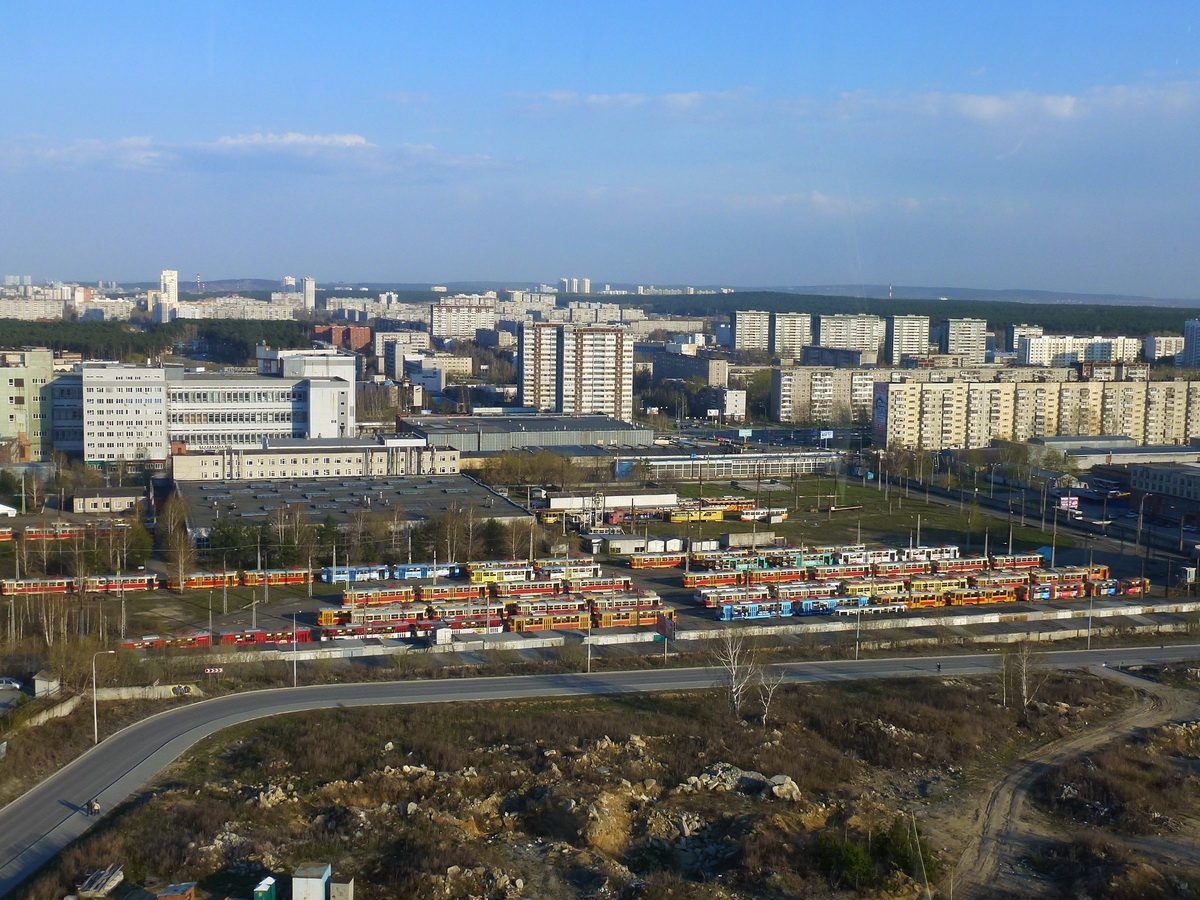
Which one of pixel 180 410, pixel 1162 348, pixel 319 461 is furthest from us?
pixel 1162 348

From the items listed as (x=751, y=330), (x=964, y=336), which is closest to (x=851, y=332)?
(x=964, y=336)

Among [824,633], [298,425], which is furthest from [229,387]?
[824,633]

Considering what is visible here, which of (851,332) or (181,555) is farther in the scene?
(851,332)

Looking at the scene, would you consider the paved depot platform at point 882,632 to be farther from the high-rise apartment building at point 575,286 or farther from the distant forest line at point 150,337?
the high-rise apartment building at point 575,286

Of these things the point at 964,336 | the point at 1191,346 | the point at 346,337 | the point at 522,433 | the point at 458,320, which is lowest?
the point at 522,433

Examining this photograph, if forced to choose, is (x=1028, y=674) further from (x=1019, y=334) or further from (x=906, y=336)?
(x=1019, y=334)

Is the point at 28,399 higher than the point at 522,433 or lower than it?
higher
